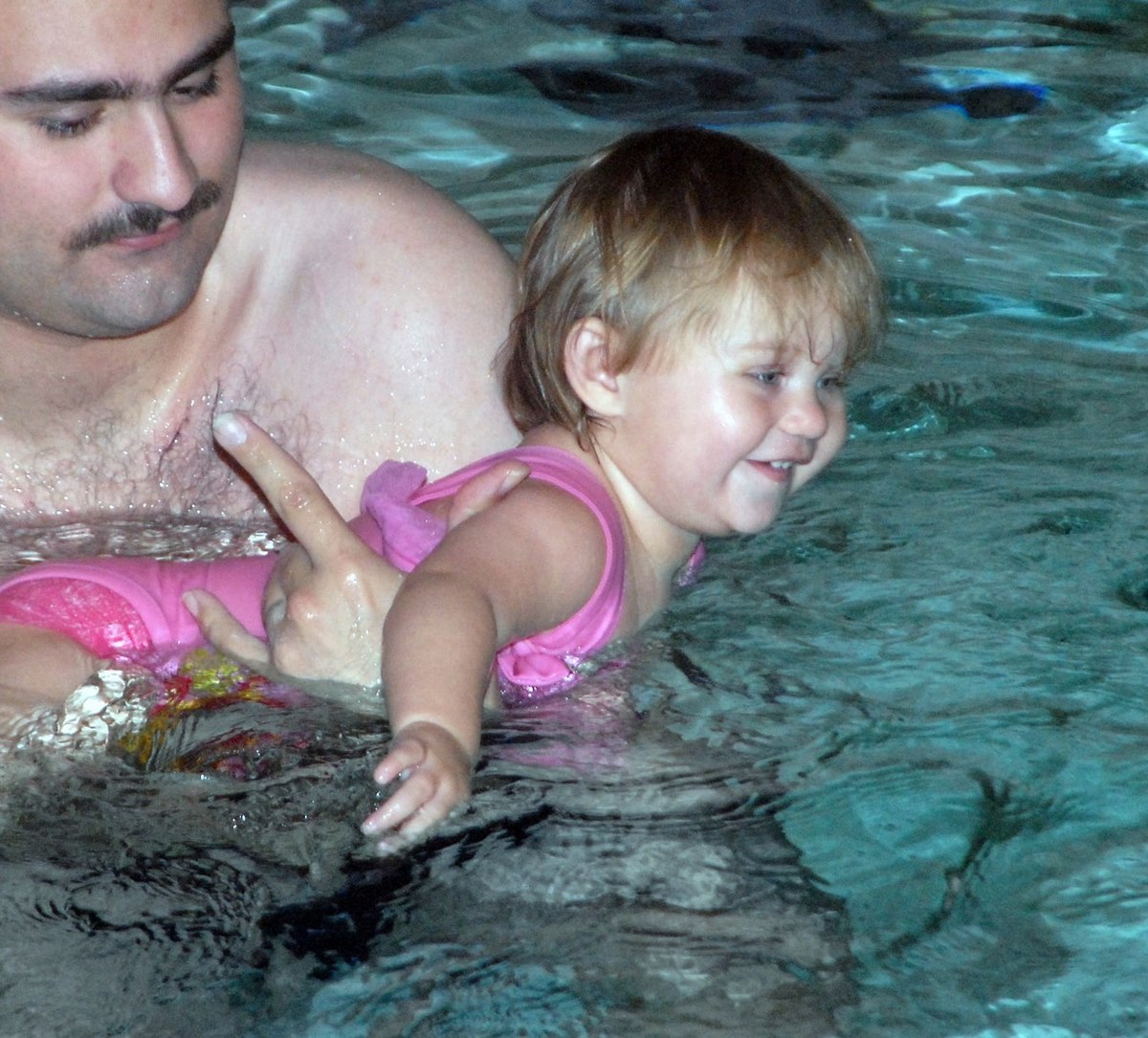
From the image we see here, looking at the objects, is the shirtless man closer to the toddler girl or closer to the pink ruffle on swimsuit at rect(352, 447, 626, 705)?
the toddler girl

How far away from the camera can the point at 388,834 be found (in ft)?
6.64

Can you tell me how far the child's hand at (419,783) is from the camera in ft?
6.21

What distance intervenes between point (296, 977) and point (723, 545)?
1.39 meters

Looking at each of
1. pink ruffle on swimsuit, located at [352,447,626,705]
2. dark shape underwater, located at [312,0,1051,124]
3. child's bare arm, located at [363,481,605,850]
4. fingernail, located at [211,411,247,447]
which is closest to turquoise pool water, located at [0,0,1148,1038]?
pink ruffle on swimsuit, located at [352,447,626,705]

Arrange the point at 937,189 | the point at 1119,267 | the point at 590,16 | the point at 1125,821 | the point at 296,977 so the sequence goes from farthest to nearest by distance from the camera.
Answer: the point at 590,16
the point at 937,189
the point at 1119,267
the point at 1125,821
the point at 296,977

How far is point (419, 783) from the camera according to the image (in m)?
1.91

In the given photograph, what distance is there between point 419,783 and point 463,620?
0.96 ft

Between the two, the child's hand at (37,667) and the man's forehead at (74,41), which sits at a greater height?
the man's forehead at (74,41)

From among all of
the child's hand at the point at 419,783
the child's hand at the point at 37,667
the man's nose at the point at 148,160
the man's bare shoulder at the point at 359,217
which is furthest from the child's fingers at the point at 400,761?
the man's bare shoulder at the point at 359,217

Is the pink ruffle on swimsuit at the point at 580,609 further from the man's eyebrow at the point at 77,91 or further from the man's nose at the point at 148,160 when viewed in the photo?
the man's eyebrow at the point at 77,91

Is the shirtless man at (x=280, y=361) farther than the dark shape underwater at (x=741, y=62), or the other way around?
the dark shape underwater at (x=741, y=62)

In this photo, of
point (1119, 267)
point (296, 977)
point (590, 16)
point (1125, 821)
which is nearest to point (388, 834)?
point (296, 977)

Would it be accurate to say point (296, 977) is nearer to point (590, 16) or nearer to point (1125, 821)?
point (1125, 821)

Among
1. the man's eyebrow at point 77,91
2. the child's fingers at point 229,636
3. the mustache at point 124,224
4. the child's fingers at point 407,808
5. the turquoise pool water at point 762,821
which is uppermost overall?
the man's eyebrow at point 77,91
